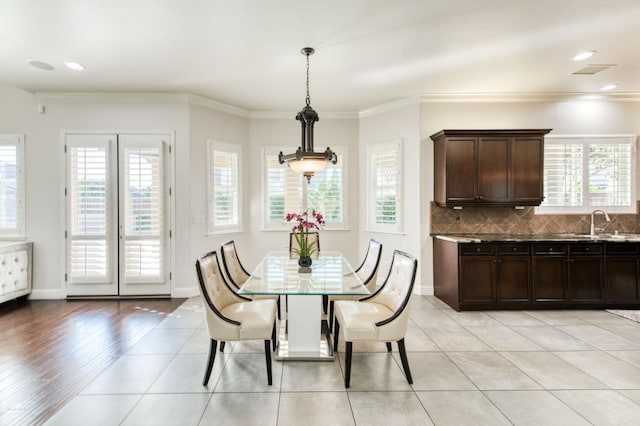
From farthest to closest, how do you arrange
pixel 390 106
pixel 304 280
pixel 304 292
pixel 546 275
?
1. pixel 390 106
2. pixel 546 275
3. pixel 304 280
4. pixel 304 292

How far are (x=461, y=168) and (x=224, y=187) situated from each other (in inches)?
146

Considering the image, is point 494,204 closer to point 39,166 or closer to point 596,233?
point 596,233

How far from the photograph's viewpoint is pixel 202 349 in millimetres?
3133

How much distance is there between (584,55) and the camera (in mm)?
3637

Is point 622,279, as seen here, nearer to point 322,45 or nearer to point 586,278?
point 586,278

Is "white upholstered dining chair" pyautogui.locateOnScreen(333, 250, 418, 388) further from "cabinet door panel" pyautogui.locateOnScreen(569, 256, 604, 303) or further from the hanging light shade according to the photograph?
"cabinet door panel" pyautogui.locateOnScreen(569, 256, 604, 303)

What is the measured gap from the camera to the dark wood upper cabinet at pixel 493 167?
448 cm

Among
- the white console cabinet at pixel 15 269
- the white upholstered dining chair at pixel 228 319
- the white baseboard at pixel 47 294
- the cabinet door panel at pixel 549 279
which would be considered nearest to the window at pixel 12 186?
the white console cabinet at pixel 15 269

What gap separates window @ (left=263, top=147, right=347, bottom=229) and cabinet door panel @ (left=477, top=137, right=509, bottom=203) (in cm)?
220

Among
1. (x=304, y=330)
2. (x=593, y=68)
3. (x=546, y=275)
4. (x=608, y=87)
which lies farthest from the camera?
(x=608, y=87)

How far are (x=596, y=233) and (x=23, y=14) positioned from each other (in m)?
7.42

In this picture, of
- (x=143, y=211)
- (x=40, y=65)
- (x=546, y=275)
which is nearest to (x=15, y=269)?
(x=143, y=211)

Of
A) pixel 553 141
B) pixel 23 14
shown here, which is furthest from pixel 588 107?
pixel 23 14

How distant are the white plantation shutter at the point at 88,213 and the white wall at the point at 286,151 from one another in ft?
7.15
